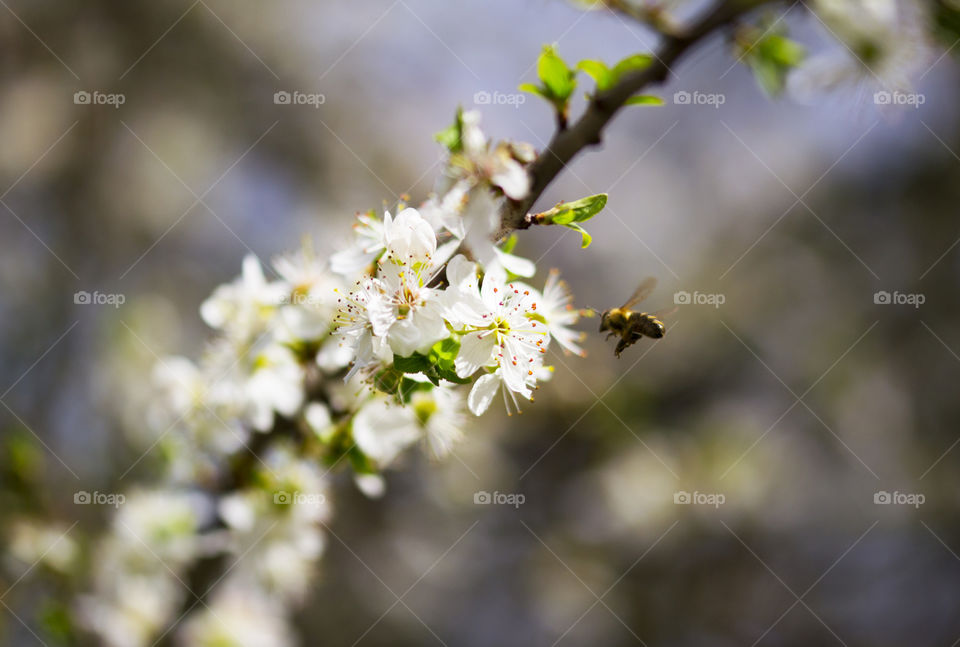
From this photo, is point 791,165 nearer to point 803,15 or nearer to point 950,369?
point 950,369

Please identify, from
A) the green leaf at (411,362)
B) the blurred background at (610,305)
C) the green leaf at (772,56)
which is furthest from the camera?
the blurred background at (610,305)

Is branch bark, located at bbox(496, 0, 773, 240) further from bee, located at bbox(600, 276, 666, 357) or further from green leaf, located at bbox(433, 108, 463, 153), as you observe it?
bee, located at bbox(600, 276, 666, 357)

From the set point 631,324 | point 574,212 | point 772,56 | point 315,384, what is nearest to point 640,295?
point 631,324

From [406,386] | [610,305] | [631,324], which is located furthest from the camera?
[610,305]

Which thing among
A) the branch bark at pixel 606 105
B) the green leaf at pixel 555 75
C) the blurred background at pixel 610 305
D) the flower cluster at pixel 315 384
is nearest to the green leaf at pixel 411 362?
the flower cluster at pixel 315 384

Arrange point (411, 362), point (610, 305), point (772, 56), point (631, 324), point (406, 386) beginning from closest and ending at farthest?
point (411, 362)
point (406, 386)
point (631, 324)
point (772, 56)
point (610, 305)

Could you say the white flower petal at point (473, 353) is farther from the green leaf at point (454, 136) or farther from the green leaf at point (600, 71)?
the green leaf at point (600, 71)

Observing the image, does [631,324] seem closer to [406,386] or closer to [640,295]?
[640,295]
